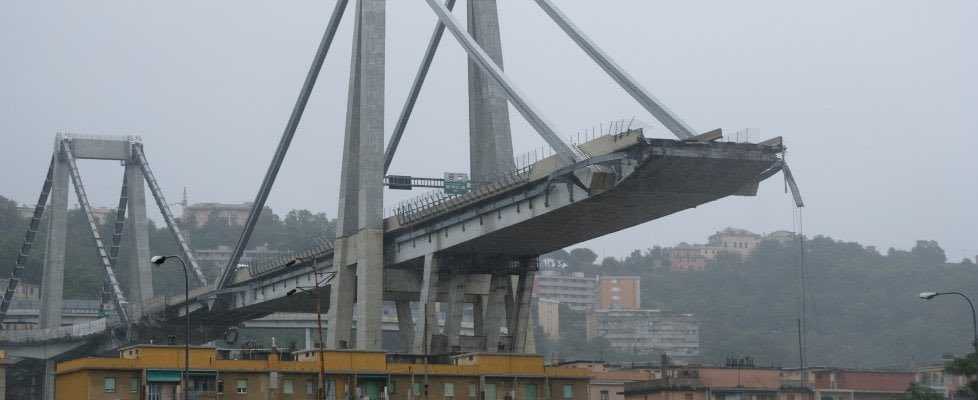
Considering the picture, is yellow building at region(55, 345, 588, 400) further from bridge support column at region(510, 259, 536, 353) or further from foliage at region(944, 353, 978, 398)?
foliage at region(944, 353, 978, 398)

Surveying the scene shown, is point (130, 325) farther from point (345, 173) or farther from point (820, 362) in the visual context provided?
point (820, 362)

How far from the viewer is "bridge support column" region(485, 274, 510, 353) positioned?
101312mm

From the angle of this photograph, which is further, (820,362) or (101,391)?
(820,362)

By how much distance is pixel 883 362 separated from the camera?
19275cm

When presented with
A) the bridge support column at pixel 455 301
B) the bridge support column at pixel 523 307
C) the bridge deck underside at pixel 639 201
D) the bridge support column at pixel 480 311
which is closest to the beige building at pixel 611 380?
the bridge support column at pixel 480 311

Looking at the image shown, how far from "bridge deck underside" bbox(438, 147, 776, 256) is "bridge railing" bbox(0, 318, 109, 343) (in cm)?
6269

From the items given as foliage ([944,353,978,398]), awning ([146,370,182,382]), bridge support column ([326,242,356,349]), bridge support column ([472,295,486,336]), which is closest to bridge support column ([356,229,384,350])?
bridge support column ([326,242,356,349])

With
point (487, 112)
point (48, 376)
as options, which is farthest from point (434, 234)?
point (48, 376)

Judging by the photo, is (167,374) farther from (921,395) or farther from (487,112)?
(921,395)

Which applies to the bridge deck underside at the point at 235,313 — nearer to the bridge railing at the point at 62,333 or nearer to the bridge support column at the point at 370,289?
the bridge railing at the point at 62,333

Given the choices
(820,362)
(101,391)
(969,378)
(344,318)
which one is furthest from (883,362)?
(101,391)

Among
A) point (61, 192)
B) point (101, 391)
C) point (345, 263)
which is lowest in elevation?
point (101, 391)

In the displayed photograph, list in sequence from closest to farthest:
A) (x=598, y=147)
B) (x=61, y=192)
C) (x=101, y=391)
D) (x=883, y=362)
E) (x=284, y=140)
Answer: (x=101, y=391) < (x=598, y=147) < (x=284, y=140) < (x=61, y=192) < (x=883, y=362)

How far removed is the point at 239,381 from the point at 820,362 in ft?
416
